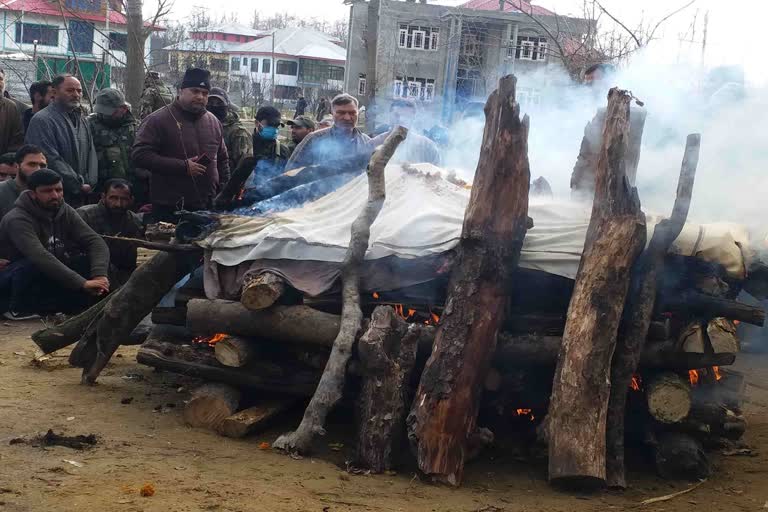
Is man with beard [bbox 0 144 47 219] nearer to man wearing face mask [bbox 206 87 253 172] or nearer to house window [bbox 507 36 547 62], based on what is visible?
man wearing face mask [bbox 206 87 253 172]

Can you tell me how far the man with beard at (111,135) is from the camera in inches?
388

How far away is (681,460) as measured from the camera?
17.4ft

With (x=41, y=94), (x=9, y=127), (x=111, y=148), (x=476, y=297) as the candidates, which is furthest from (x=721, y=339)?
(x=9, y=127)

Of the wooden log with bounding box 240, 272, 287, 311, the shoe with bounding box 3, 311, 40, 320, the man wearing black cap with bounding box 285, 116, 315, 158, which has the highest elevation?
the man wearing black cap with bounding box 285, 116, 315, 158

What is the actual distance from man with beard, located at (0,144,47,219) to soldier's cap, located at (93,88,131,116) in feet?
4.02

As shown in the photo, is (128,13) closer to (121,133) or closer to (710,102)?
(121,133)

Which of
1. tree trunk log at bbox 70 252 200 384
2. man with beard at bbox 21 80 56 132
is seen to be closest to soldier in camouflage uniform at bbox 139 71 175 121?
man with beard at bbox 21 80 56 132

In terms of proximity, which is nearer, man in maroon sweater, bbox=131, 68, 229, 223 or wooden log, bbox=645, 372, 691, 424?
wooden log, bbox=645, 372, 691, 424

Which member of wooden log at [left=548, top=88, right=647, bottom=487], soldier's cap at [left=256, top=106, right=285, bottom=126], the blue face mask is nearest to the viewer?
wooden log at [left=548, top=88, right=647, bottom=487]

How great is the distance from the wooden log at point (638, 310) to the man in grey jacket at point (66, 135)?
6.22 m

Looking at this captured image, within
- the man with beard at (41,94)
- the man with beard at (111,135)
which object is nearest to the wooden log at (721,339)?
the man with beard at (111,135)

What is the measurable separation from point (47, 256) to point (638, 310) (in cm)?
566

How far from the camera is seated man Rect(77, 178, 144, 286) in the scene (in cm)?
903

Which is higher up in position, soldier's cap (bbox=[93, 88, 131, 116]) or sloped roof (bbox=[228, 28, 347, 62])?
sloped roof (bbox=[228, 28, 347, 62])
